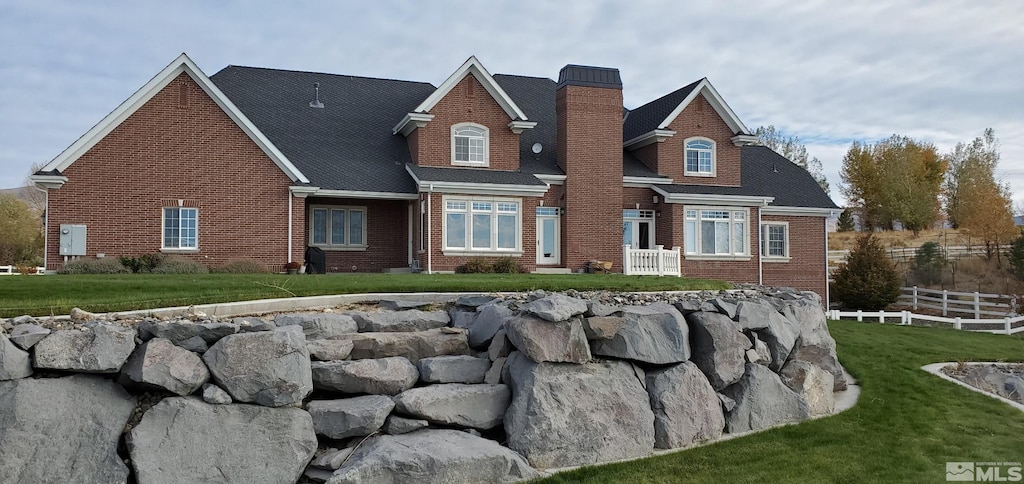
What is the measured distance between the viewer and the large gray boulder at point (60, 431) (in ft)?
23.5

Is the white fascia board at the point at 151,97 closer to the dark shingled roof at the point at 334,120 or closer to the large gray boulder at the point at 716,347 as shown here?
the dark shingled roof at the point at 334,120

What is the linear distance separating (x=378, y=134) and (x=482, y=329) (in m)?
18.4

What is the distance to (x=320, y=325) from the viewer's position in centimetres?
931

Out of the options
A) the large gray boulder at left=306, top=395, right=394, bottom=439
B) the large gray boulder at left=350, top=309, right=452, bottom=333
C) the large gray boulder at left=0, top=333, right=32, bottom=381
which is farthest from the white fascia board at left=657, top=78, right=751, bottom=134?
the large gray boulder at left=0, top=333, right=32, bottom=381

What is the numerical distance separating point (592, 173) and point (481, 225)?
4464 millimetres

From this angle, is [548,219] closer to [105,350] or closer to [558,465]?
[558,465]

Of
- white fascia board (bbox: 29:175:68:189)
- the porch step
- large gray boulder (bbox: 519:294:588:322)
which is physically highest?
white fascia board (bbox: 29:175:68:189)

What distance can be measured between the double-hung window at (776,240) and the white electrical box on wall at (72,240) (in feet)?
73.4

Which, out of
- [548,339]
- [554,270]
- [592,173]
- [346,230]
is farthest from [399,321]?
[592,173]

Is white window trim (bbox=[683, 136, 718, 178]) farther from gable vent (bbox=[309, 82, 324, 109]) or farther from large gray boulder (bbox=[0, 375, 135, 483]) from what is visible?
large gray boulder (bbox=[0, 375, 135, 483])

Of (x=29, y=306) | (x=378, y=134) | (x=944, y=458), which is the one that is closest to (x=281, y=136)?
(x=378, y=134)

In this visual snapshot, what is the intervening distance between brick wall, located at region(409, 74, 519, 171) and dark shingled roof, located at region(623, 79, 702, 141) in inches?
222

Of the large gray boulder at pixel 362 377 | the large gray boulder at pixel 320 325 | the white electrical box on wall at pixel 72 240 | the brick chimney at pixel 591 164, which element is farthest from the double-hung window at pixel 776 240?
the large gray boulder at pixel 362 377
